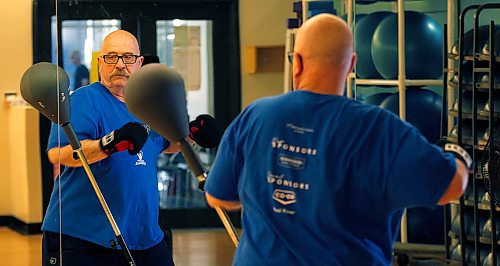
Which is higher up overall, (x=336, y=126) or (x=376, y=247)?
(x=336, y=126)

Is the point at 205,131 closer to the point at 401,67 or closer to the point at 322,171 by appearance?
the point at 322,171

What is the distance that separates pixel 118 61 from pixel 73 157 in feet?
1.18

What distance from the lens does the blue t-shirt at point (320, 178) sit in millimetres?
2408

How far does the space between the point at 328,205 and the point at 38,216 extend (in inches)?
64.7

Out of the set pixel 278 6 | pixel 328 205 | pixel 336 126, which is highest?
pixel 278 6

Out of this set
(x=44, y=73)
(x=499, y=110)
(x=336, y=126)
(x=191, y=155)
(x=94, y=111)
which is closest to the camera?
(x=336, y=126)

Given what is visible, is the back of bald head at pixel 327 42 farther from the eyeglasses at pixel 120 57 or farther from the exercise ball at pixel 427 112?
the exercise ball at pixel 427 112

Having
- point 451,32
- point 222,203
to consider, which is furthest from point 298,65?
point 451,32

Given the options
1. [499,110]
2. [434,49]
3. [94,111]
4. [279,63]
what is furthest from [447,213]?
[94,111]

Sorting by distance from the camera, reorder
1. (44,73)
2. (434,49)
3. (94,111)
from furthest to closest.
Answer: (434,49) → (44,73) → (94,111)

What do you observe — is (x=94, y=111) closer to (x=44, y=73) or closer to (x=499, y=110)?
(x=44, y=73)

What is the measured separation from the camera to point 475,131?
16.2 feet

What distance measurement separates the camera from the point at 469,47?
4.97 meters

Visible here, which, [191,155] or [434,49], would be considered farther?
[434,49]
